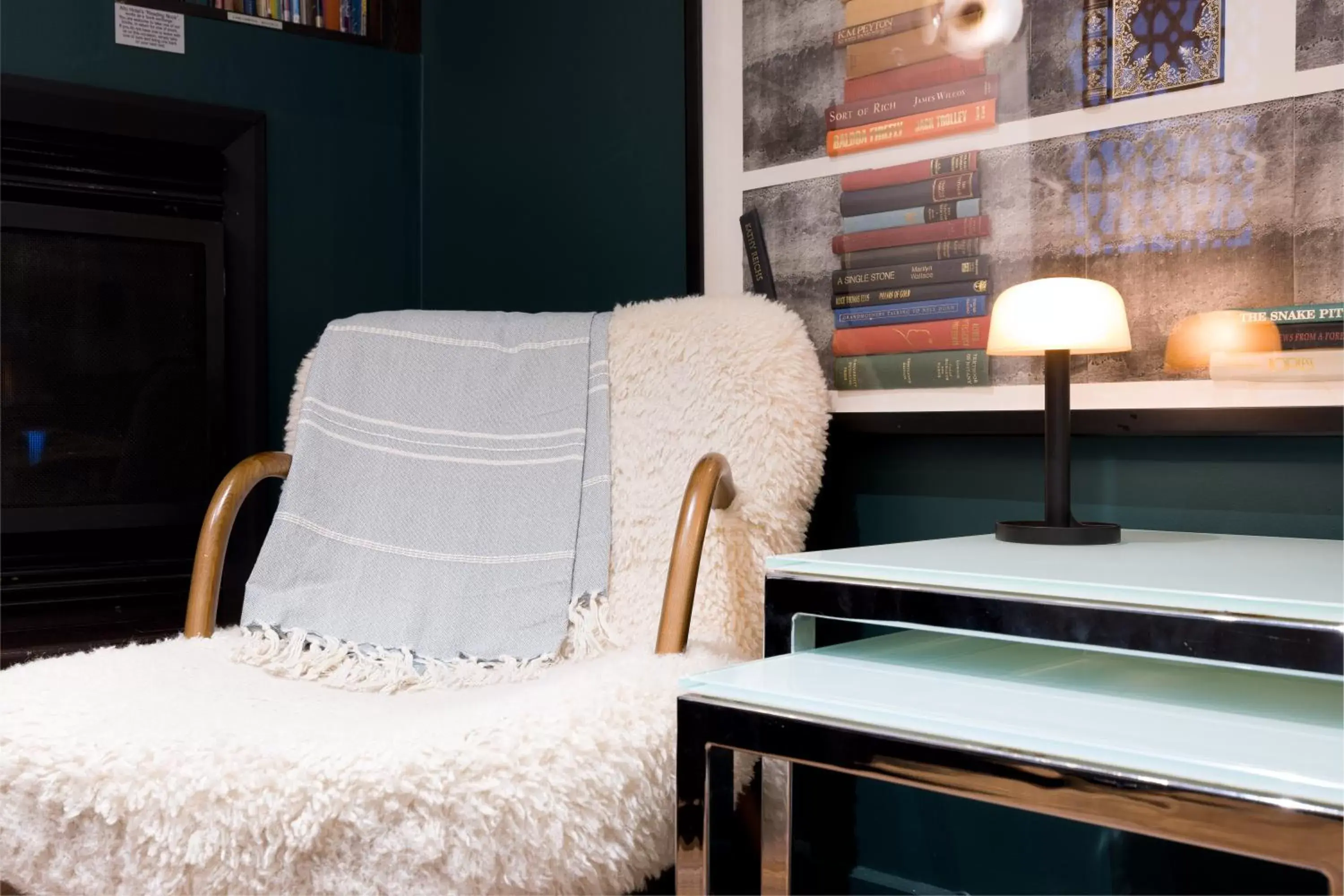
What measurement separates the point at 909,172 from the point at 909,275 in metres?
0.14

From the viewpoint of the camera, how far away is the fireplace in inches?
79.5

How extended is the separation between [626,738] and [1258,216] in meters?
0.92

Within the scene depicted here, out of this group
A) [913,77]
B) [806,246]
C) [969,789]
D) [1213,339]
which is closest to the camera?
[969,789]

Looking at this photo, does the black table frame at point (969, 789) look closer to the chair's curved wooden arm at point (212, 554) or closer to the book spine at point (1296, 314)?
the book spine at point (1296, 314)

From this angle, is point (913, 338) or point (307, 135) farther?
point (307, 135)

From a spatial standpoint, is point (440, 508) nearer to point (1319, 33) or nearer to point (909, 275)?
point (909, 275)

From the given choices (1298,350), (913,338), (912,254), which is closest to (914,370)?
(913,338)

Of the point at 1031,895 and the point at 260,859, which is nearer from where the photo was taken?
the point at 260,859

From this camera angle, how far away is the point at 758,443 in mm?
1494

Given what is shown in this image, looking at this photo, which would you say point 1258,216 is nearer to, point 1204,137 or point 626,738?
point 1204,137

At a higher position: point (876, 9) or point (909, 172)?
point (876, 9)

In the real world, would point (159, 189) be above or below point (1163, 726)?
above

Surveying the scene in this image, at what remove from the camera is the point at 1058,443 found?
128 centimetres

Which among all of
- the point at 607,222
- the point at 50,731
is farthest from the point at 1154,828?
the point at 607,222
